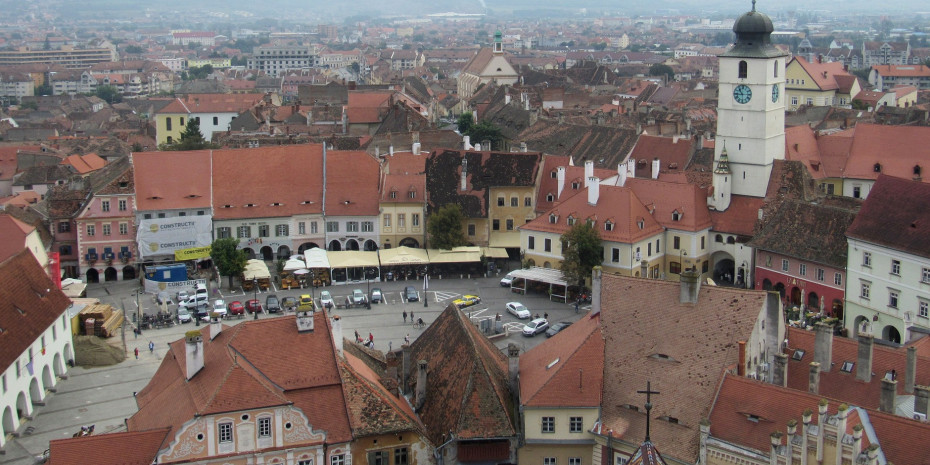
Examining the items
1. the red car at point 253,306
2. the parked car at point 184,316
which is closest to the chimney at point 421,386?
the red car at point 253,306

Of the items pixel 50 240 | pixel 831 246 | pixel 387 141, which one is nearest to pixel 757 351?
pixel 831 246

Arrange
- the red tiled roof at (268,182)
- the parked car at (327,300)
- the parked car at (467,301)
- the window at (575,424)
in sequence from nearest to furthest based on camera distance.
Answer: the window at (575,424)
the parked car at (327,300)
the parked car at (467,301)
the red tiled roof at (268,182)

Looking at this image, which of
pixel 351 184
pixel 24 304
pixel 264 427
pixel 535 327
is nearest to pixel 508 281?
pixel 535 327

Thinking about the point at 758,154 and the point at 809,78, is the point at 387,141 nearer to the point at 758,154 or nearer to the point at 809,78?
the point at 758,154

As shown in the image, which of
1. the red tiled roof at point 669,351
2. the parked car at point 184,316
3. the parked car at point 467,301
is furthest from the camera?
the parked car at point 467,301

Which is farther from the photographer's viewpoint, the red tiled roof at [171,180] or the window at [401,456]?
the red tiled roof at [171,180]

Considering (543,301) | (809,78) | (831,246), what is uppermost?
(809,78)

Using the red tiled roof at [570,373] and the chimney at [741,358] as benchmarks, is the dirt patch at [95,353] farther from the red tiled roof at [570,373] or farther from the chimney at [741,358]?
the chimney at [741,358]
